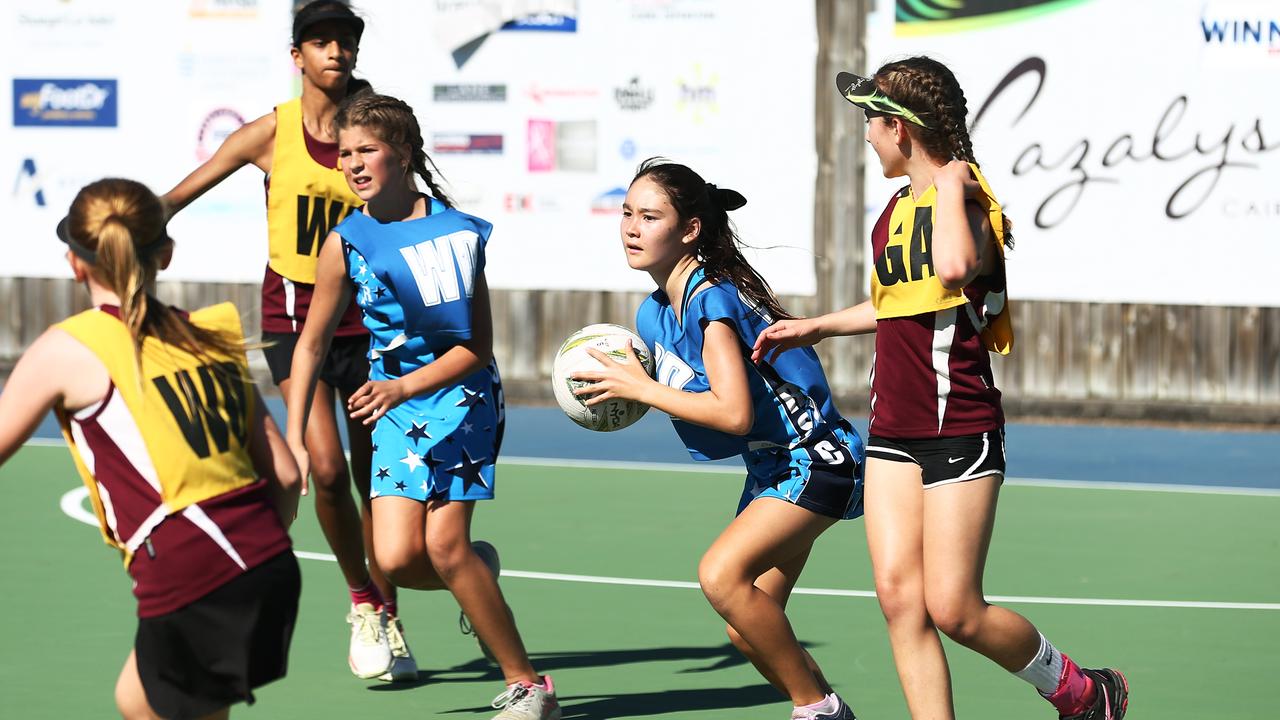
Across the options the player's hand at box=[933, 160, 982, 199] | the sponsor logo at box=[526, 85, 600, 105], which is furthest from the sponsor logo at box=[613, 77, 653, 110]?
the player's hand at box=[933, 160, 982, 199]

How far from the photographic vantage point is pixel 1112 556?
8727mm

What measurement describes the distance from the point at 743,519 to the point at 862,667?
146 cm

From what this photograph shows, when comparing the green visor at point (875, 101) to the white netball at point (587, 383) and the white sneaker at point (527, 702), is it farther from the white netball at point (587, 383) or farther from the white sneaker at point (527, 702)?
the white sneaker at point (527, 702)

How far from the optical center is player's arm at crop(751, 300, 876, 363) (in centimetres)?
533

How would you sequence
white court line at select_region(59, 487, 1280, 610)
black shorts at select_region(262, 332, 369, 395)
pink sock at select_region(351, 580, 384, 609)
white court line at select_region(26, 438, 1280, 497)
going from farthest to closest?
1. white court line at select_region(26, 438, 1280, 497)
2. white court line at select_region(59, 487, 1280, 610)
3. black shorts at select_region(262, 332, 369, 395)
4. pink sock at select_region(351, 580, 384, 609)

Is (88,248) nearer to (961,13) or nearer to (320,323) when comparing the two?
(320,323)

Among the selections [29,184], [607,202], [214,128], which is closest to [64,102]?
[29,184]

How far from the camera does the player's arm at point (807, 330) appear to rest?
5332 millimetres

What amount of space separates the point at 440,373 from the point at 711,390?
2.95 ft

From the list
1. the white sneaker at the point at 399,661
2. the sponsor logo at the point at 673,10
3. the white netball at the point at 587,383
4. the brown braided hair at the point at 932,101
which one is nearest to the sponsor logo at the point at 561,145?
the sponsor logo at the point at 673,10

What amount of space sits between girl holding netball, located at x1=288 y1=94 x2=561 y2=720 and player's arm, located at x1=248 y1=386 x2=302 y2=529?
4.63ft

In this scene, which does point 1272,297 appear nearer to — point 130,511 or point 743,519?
point 743,519

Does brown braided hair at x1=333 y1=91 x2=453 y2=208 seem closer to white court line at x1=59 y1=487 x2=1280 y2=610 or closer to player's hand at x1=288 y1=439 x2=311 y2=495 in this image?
player's hand at x1=288 y1=439 x2=311 y2=495

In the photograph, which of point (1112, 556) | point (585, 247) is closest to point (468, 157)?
point (585, 247)
